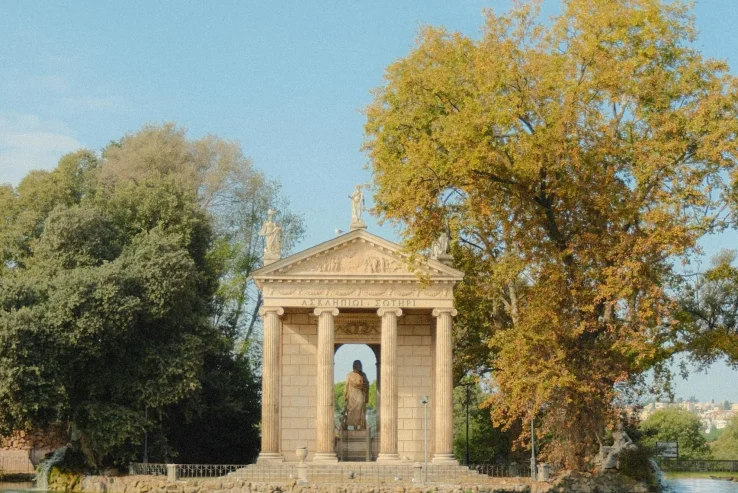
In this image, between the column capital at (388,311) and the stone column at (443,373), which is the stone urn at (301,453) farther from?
the column capital at (388,311)

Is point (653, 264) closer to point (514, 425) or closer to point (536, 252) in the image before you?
point (536, 252)

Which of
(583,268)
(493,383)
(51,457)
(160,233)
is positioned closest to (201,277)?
(160,233)

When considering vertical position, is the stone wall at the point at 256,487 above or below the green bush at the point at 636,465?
below

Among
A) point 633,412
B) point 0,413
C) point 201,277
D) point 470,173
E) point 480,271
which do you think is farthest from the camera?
point 201,277

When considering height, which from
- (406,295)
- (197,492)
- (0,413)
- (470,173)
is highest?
(470,173)

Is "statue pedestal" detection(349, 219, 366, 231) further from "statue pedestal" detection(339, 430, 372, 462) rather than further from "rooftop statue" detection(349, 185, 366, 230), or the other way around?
"statue pedestal" detection(339, 430, 372, 462)

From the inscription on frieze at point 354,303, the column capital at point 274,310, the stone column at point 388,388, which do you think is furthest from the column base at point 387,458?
the column capital at point 274,310

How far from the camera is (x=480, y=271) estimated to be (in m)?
45.7

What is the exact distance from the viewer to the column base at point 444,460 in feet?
140

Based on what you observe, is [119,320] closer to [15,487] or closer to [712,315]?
[15,487]

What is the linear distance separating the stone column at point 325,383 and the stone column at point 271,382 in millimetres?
1700

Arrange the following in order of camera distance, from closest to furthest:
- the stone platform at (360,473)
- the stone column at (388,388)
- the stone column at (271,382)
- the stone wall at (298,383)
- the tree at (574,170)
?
the tree at (574,170) → the stone platform at (360,473) → the stone column at (388,388) → the stone column at (271,382) → the stone wall at (298,383)

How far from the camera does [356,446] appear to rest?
4684cm

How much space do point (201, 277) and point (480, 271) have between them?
43.5 ft
